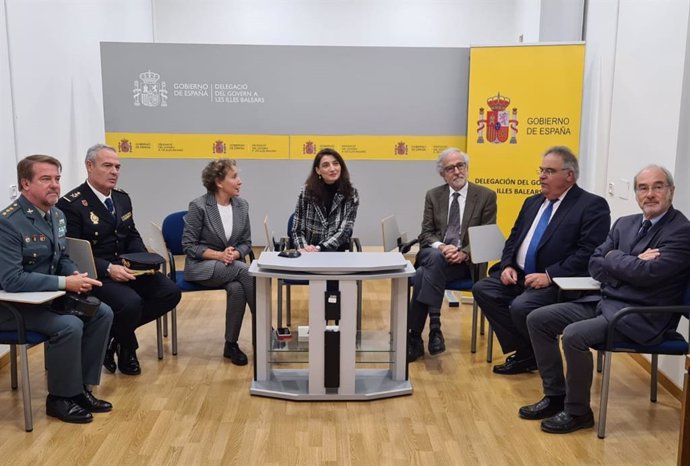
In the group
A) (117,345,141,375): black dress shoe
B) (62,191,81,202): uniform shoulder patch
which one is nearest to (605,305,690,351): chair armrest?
(117,345,141,375): black dress shoe

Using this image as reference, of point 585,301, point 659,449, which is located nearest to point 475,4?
point 585,301

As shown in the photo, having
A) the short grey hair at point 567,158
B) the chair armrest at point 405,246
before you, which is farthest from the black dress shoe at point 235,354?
the short grey hair at point 567,158

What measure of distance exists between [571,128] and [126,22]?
5182mm

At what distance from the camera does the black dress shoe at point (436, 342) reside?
4586 millimetres

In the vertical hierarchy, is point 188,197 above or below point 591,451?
above

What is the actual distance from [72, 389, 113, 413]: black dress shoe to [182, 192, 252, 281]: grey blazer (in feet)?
3.42

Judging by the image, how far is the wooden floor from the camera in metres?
3.15

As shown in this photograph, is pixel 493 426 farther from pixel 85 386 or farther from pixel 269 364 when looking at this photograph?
pixel 85 386

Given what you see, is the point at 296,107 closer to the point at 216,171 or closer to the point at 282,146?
the point at 282,146

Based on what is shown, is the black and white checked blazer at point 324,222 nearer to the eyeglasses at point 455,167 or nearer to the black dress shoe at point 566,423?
the eyeglasses at point 455,167

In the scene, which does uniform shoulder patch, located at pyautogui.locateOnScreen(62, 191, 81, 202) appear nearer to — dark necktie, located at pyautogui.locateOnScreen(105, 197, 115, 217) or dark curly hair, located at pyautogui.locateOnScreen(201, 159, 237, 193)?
dark necktie, located at pyautogui.locateOnScreen(105, 197, 115, 217)

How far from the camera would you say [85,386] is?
12.1ft

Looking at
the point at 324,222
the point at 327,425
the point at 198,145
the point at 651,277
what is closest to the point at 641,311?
the point at 651,277

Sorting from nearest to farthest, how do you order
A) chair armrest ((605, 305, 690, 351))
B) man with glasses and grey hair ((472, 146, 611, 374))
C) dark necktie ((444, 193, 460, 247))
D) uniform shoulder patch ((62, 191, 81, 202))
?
chair armrest ((605, 305, 690, 351)), man with glasses and grey hair ((472, 146, 611, 374)), uniform shoulder patch ((62, 191, 81, 202)), dark necktie ((444, 193, 460, 247))
